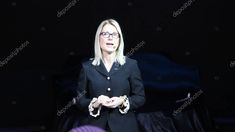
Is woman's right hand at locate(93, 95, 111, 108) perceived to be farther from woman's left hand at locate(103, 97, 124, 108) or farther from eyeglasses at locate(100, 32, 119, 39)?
eyeglasses at locate(100, 32, 119, 39)

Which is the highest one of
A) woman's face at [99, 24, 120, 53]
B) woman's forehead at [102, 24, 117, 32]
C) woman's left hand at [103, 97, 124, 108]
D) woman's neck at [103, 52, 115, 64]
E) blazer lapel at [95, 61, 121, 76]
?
woman's forehead at [102, 24, 117, 32]

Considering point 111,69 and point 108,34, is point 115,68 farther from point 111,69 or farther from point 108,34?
point 108,34

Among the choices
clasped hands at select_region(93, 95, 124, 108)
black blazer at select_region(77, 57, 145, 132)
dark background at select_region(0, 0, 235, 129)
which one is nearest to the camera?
clasped hands at select_region(93, 95, 124, 108)

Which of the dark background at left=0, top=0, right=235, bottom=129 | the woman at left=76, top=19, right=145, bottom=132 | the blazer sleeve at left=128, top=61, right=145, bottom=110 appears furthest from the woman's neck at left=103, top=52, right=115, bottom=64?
the dark background at left=0, top=0, right=235, bottom=129

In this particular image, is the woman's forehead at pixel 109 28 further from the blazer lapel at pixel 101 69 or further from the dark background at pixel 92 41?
the dark background at pixel 92 41

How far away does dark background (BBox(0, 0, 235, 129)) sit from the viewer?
4.25 m

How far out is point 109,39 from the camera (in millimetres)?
2166

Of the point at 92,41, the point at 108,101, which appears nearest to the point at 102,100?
the point at 108,101

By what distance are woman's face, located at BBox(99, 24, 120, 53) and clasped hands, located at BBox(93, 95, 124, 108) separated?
246mm

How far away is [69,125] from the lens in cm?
317

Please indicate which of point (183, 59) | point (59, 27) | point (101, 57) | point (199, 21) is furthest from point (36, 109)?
point (101, 57)

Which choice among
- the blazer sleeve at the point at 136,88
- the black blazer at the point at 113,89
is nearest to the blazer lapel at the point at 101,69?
the black blazer at the point at 113,89

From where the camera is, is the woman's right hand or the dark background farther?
the dark background

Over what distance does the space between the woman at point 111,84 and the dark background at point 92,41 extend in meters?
2.03
